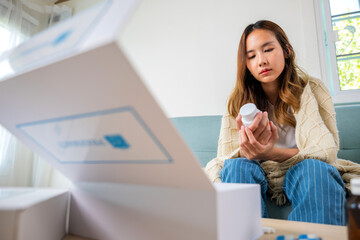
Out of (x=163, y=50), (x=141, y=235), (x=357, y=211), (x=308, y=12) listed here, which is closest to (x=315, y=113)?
(x=357, y=211)

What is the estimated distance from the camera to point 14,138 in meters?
2.02

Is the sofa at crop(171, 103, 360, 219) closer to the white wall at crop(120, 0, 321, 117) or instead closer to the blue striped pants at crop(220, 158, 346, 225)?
the blue striped pants at crop(220, 158, 346, 225)

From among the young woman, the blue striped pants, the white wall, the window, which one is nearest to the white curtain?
the white wall

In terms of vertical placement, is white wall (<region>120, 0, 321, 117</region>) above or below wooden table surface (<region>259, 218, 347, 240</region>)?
above

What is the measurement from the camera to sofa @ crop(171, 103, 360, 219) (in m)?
0.88

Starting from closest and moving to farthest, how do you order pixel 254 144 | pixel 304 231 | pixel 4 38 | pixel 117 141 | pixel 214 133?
Answer: pixel 117 141
pixel 304 231
pixel 254 144
pixel 214 133
pixel 4 38

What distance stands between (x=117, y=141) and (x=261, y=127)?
1.87ft

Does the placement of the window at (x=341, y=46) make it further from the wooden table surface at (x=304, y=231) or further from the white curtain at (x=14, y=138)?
the white curtain at (x=14, y=138)

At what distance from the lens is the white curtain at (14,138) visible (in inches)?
76.9

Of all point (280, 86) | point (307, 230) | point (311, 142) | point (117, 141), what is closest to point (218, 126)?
point (280, 86)

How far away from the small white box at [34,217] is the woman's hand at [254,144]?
536mm

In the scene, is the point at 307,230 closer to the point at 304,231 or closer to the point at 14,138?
the point at 304,231

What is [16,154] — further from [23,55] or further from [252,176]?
[23,55]

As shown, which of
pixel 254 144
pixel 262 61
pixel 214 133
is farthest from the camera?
pixel 214 133
